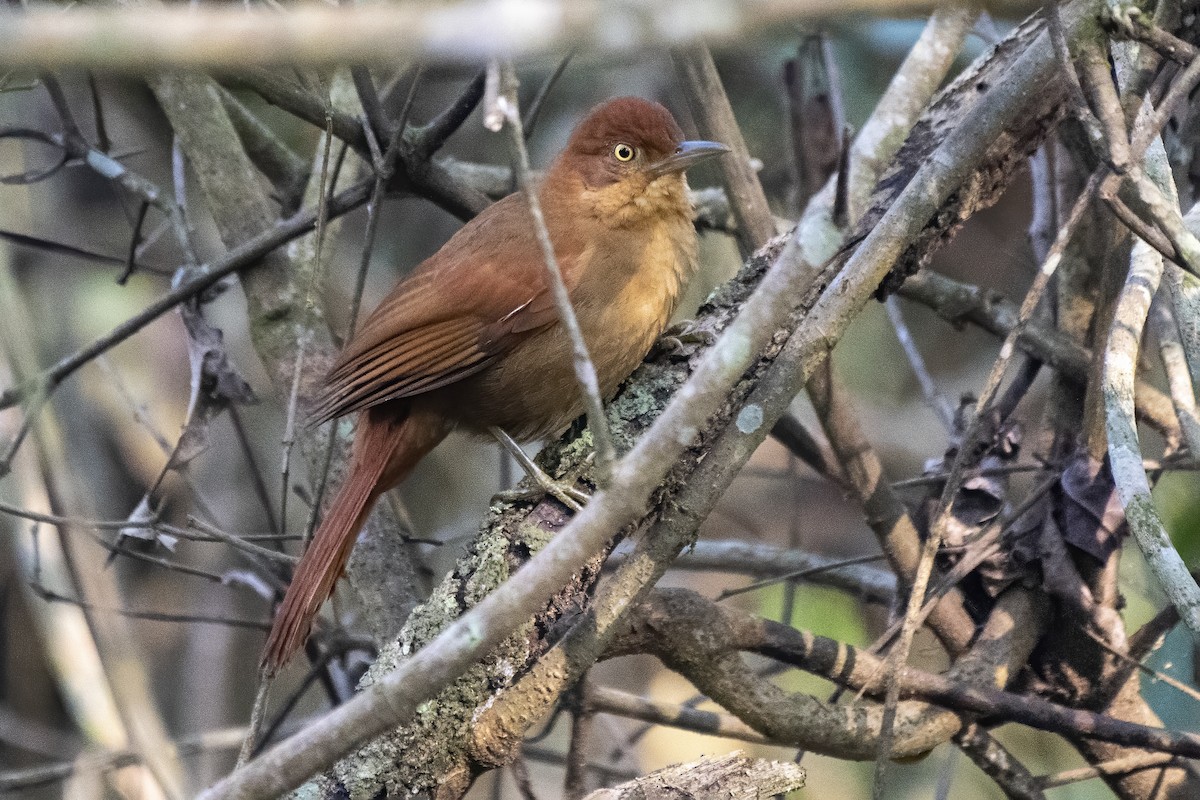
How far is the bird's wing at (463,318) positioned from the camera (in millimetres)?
3189

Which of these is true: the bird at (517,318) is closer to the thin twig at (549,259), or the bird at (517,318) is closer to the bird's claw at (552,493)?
the bird's claw at (552,493)

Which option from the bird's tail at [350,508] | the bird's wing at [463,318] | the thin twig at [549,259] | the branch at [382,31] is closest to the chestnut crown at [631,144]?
the bird's wing at [463,318]

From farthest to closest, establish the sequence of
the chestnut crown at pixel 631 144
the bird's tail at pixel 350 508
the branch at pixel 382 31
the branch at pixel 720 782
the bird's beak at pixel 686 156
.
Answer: the chestnut crown at pixel 631 144
the bird's beak at pixel 686 156
the bird's tail at pixel 350 508
the branch at pixel 720 782
the branch at pixel 382 31

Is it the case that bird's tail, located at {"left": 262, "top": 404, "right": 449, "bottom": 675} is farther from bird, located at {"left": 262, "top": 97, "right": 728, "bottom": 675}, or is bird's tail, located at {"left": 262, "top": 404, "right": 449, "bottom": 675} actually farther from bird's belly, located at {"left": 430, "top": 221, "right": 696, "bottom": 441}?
bird's belly, located at {"left": 430, "top": 221, "right": 696, "bottom": 441}

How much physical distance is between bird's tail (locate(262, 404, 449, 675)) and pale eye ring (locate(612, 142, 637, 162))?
950 mm

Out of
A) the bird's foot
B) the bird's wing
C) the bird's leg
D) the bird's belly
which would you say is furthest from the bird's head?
the bird's leg

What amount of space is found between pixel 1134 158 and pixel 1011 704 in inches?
52.1

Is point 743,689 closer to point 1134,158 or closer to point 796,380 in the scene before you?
point 796,380

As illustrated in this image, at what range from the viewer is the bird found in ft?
10.2

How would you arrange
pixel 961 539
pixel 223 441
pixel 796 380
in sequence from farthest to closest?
pixel 223 441 → pixel 961 539 → pixel 796 380

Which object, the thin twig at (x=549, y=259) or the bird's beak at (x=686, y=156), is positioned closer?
the thin twig at (x=549, y=259)

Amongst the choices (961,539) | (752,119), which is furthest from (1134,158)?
(752,119)

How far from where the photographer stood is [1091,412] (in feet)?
9.92

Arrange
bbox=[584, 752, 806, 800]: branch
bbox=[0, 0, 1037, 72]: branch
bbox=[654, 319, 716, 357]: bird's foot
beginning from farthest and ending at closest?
bbox=[654, 319, 716, 357]: bird's foot → bbox=[584, 752, 806, 800]: branch → bbox=[0, 0, 1037, 72]: branch
